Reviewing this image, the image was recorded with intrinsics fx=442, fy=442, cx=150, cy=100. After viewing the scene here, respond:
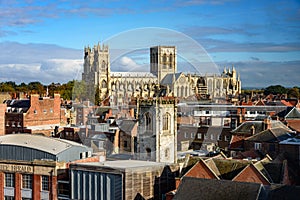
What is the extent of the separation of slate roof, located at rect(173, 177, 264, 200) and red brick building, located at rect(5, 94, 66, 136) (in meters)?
30.8

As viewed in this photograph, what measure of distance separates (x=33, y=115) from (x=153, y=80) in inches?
661

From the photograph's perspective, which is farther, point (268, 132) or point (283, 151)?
point (268, 132)

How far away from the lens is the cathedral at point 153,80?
48156 millimetres

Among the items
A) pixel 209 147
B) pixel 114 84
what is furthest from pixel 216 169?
pixel 114 84

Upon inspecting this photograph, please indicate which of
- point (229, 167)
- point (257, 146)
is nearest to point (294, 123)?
point (257, 146)

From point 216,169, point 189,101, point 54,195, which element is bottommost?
point 54,195

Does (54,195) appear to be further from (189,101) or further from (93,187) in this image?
(189,101)

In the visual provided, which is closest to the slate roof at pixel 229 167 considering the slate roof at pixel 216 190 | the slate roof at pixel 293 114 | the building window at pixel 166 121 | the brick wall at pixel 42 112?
the slate roof at pixel 216 190

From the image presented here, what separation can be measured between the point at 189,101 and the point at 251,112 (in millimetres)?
9145

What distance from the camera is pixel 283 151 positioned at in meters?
33.5

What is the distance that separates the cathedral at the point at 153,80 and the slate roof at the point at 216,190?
20050mm

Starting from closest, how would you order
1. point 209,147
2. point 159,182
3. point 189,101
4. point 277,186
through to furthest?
point 277,186, point 159,182, point 209,147, point 189,101

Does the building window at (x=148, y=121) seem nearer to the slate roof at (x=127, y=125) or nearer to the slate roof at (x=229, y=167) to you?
the slate roof at (x=229, y=167)

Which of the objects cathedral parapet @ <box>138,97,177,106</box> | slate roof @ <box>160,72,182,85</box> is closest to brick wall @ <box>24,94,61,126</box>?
slate roof @ <box>160,72,182,85</box>
